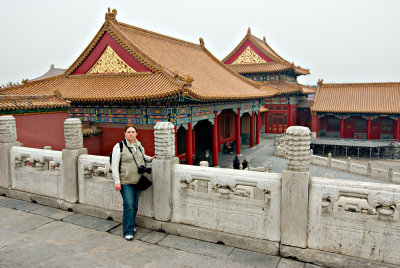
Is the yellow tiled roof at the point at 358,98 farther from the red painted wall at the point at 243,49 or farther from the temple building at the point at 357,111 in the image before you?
the red painted wall at the point at 243,49

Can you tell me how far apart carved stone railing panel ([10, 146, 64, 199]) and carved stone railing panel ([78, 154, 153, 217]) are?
54 cm

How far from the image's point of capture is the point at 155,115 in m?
13.0

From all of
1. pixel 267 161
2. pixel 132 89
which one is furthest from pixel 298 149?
pixel 267 161

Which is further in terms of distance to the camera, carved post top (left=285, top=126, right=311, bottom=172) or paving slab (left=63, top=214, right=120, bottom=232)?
paving slab (left=63, top=214, right=120, bottom=232)

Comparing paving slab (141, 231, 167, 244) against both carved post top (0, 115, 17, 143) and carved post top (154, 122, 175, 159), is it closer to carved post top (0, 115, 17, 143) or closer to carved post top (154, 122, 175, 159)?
carved post top (154, 122, 175, 159)

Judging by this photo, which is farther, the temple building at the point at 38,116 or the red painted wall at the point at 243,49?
the red painted wall at the point at 243,49

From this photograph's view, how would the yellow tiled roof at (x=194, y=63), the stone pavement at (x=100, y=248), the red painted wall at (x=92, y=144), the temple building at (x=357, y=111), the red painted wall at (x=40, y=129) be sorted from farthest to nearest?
the temple building at (x=357, y=111) → the yellow tiled roof at (x=194, y=63) → the red painted wall at (x=92, y=144) → the red painted wall at (x=40, y=129) → the stone pavement at (x=100, y=248)

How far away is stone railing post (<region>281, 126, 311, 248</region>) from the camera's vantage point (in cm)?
410

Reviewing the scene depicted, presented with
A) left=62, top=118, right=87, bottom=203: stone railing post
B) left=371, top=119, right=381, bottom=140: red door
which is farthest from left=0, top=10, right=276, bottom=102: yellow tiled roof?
left=371, top=119, right=381, bottom=140: red door

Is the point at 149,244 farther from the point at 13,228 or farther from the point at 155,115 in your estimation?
the point at 155,115

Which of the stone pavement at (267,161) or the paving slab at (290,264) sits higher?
the paving slab at (290,264)

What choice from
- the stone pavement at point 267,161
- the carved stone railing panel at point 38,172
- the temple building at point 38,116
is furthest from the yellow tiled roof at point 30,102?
the stone pavement at point 267,161

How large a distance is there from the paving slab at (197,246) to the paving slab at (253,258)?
112 millimetres

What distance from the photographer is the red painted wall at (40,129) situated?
444 inches
